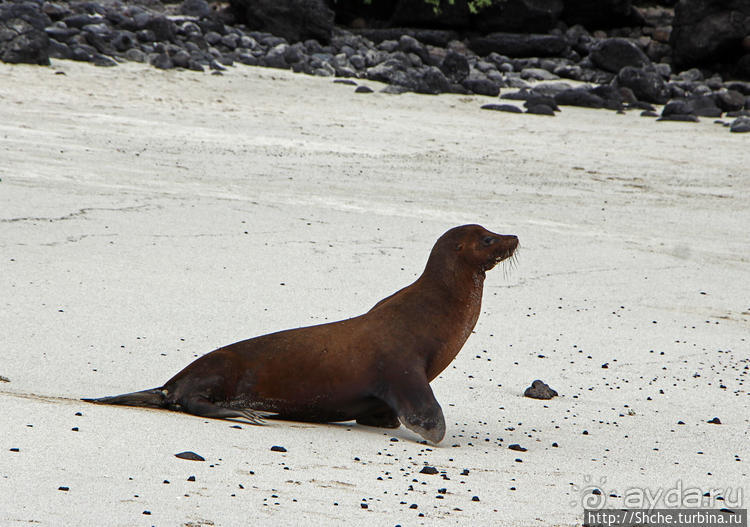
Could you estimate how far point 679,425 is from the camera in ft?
14.3

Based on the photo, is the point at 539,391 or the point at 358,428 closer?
the point at 358,428

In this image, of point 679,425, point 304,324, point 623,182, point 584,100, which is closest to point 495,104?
point 584,100

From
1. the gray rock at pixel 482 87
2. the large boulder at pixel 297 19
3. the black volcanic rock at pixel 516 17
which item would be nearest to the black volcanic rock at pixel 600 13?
the black volcanic rock at pixel 516 17

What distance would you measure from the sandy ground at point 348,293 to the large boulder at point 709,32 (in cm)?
930

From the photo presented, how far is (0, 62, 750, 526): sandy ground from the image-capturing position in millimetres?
3137

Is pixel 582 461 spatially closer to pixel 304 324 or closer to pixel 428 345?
pixel 428 345

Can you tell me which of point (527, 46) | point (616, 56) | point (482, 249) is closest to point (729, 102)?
point (616, 56)

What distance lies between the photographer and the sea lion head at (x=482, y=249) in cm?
440

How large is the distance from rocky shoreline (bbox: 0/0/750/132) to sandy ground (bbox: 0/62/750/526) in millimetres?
1470

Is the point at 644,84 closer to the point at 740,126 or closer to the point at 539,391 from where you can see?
the point at 740,126

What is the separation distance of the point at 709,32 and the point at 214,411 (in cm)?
2077

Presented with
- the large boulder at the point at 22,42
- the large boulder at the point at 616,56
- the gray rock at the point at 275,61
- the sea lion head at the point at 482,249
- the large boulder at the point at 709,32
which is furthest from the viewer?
the large boulder at the point at 709,32

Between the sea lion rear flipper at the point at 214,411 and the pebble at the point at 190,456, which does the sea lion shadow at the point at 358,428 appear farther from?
the pebble at the point at 190,456

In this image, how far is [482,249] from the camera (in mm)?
4418
